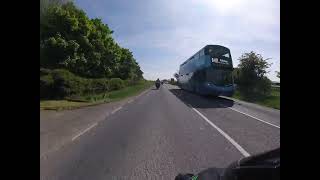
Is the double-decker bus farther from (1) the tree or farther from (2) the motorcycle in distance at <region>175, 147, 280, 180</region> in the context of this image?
(2) the motorcycle in distance at <region>175, 147, 280, 180</region>

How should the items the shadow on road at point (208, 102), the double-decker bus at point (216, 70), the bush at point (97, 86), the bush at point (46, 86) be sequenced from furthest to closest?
the bush at point (97, 86), the double-decker bus at point (216, 70), the shadow on road at point (208, 102), the bush at point (46, 86)

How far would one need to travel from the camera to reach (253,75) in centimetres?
4734

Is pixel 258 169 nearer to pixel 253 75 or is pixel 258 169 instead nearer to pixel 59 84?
pixel 59 84

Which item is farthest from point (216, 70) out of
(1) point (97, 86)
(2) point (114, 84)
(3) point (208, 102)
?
(2) point (114, 84)

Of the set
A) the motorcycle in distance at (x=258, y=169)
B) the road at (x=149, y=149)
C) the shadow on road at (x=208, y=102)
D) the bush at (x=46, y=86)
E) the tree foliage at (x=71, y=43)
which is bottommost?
the road at (x=149, y=149)

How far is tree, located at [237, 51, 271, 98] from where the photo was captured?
149 feet

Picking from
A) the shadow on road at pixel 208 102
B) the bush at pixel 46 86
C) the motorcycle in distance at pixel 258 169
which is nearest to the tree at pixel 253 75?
the shadow on road at pixel 208 102

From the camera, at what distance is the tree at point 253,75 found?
149 ft

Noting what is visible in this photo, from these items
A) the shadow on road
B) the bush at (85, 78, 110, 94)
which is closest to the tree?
the shadow on road

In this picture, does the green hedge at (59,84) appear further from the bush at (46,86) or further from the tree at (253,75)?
the tree at (253,75)

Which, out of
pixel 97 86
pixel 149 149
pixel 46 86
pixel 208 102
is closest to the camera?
pixel 149 149

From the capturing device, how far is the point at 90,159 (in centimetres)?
829
